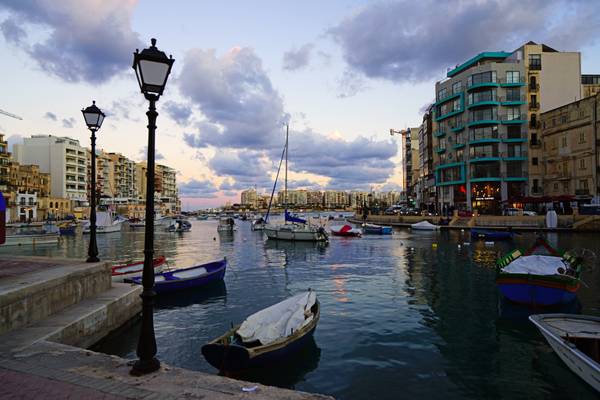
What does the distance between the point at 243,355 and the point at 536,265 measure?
15.0m

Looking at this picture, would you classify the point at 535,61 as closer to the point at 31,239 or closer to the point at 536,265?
the point at 536,265

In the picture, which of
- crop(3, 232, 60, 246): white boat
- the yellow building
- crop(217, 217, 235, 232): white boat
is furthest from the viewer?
crop(217, 217, 235, 232): white boat

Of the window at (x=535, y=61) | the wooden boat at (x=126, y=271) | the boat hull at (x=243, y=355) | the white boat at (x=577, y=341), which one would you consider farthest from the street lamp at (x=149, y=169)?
the window at (x=535, y=61)

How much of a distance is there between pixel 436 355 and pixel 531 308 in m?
7.62

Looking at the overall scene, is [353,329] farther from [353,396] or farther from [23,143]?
[23,143]

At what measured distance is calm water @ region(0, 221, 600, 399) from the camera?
30.9ft

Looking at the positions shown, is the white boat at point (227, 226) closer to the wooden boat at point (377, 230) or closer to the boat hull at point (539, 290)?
the wooden boat at point (377, 230)

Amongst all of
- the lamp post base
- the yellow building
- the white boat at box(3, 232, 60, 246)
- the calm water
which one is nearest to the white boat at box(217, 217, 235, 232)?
the white boat at box(3, 232, 60, 246)

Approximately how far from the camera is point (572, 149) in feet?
214

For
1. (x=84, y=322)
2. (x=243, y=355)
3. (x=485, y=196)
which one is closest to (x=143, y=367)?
(x=243, y=355)

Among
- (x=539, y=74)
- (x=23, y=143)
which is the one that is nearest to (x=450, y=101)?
(x=539, y=74)

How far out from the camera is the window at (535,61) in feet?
252

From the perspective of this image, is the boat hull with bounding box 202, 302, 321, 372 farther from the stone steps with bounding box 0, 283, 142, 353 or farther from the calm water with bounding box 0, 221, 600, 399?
the stone steps with bounding box 0, 283, 142, 353

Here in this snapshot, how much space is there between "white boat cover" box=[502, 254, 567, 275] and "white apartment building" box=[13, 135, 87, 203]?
13588cm
